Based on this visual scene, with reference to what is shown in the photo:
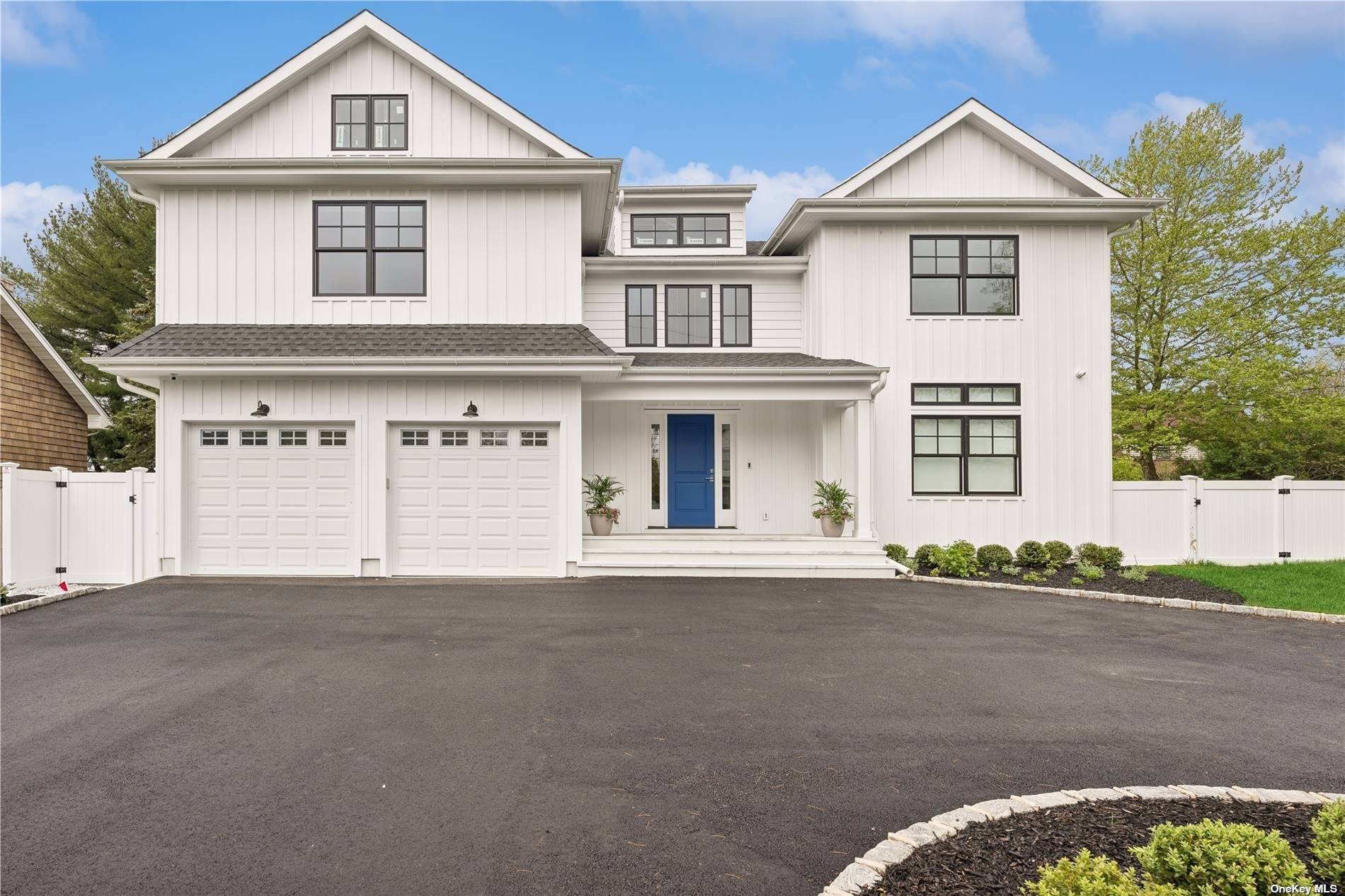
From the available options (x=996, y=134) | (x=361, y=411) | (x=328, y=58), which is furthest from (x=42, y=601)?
(x=996, y=134)

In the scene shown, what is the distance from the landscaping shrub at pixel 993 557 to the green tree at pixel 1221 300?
8.52 meters

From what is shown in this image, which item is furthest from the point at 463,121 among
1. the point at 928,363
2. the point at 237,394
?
the point at 928,363

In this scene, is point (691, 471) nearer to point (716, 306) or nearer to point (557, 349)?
point (716, 306)

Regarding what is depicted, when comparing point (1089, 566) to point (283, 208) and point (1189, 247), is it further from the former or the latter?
point (283, 208)

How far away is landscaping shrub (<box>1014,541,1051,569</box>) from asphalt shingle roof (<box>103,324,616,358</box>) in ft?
25.1

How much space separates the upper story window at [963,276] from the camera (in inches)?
498

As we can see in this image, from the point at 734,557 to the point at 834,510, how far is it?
6.82 feet

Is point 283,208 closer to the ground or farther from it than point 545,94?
closer to the ground

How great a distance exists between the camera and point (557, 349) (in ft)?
34.6

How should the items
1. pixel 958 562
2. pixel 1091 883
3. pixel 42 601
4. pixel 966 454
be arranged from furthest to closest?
pixel 966 454 → pixel 958 562 → pixel 42 601 → pixel 1091 883

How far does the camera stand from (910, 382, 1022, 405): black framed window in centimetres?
1252

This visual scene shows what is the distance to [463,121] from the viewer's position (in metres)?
11.7

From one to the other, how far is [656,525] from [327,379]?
6287mm

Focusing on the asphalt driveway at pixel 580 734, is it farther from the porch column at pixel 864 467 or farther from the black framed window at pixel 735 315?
the black framed window at pixel 735 315
